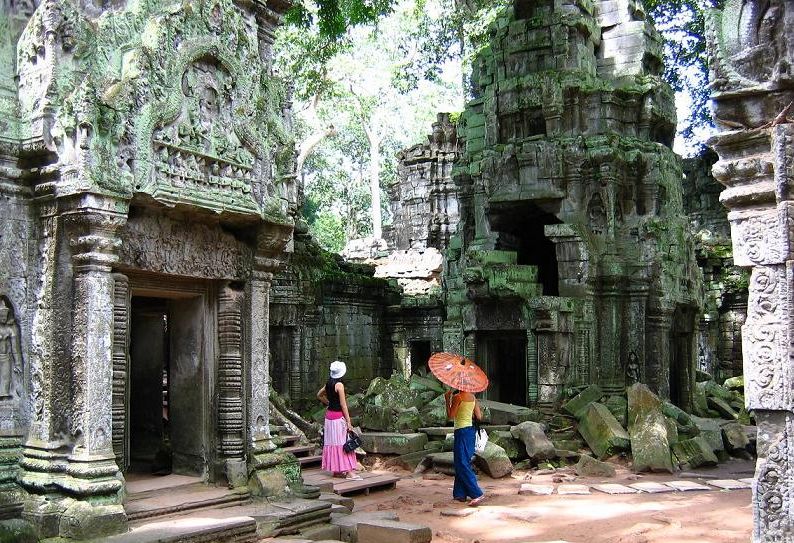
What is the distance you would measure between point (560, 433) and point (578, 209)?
180 inches

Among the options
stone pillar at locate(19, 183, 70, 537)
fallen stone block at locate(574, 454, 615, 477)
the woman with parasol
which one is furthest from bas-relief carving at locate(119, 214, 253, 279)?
fallen stone block at locate(574, 454, 615, 477)

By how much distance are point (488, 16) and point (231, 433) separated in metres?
19.9

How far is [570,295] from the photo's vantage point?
49.7 ft

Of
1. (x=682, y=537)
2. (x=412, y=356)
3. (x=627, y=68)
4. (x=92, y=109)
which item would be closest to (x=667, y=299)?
(x=627, y=68)

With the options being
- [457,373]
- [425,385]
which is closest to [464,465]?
[457,373]

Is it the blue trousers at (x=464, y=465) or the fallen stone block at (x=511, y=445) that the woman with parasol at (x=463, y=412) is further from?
the fallen stone block at (x=511, y=445)

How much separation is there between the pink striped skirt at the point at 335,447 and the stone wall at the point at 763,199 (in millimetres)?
5617

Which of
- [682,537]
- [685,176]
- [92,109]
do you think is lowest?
[682,537]

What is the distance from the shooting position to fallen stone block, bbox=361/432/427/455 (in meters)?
12.1

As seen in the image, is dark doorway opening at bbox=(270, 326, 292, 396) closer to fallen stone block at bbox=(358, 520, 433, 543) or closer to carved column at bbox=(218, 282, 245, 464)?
carved column at bbox=(218, 282, 245, 464)

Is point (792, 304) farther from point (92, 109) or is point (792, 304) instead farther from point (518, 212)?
point (518, 212)

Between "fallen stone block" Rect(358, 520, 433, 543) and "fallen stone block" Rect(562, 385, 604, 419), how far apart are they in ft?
23.6

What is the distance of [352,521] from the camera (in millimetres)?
7152

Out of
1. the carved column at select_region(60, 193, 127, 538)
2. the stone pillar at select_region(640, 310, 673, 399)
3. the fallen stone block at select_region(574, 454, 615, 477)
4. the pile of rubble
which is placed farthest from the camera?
the stone pillar at select_region(640, 310, 673, 399)
